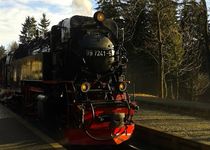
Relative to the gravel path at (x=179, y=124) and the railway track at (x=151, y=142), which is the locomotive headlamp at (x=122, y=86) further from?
the gravel path at (x=179, y=124)

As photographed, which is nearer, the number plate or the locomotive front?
the locomotive front

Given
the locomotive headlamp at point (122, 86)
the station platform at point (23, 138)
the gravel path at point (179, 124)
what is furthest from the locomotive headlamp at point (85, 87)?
the gravel path at point (179, 124)

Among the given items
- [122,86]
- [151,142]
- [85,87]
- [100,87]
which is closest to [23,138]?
[85,87]

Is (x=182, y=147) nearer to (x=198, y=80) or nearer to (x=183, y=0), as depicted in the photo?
(x=183, y=0)

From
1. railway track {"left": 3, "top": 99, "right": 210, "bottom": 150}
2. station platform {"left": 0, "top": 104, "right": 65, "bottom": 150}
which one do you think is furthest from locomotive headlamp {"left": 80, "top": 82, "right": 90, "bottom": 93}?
railway track {"left": 3, "top": 99, "right": 210, "bottom": 150}

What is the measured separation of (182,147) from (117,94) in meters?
2.35

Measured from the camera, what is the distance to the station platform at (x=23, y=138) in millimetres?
10438

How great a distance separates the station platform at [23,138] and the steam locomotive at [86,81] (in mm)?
574

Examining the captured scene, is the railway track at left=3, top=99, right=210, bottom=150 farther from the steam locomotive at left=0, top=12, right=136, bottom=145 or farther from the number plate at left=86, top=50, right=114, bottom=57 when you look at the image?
the number plate at left=86, top=50, right=114, bottom=57

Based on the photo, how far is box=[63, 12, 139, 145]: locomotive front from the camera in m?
11.0

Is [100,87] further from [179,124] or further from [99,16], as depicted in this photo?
[179,124]

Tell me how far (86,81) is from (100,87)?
44cm

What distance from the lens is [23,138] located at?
1166 centimetres

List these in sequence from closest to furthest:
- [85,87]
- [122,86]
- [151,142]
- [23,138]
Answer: [85,87], [23,138], [122,86], [151,142]
